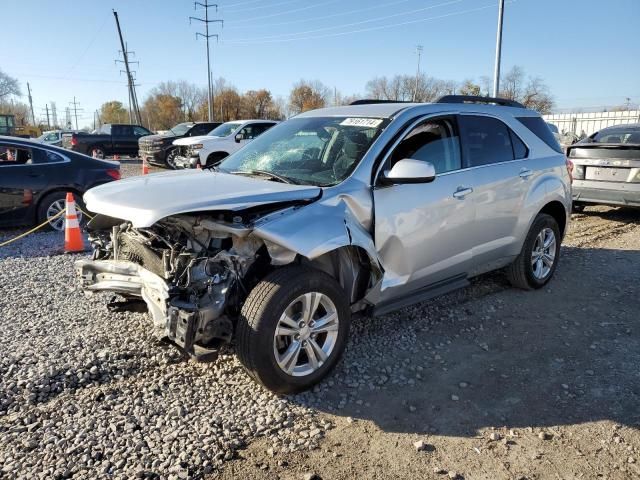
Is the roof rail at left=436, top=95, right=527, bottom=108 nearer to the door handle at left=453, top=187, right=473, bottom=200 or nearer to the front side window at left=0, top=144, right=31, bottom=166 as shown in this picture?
the door handle at left=453, top=187, right=473, bottom=200

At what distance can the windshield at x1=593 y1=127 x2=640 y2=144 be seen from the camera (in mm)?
8781

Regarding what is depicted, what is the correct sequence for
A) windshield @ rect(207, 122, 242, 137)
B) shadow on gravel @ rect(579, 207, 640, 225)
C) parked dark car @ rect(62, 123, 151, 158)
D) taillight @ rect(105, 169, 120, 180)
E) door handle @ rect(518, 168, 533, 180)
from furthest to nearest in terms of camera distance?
1. parked dark car @ rect(62, 123, 151, 158)
2. windshield @ rect(207, 122, 242, 137)
3. shadow on gravel @ rect(579, 207, 640, 225)
4. taillight @ rect(105, 169, 120, 180)
5. door handle @ rect(518, 168, 533, 180)

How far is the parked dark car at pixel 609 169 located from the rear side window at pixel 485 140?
4.37m

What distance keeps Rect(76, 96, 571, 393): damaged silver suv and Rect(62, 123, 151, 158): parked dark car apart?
20.7 m

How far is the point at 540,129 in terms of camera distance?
5.40 meters

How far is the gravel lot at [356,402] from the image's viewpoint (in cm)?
272

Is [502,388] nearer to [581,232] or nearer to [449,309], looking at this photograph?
[449,309]

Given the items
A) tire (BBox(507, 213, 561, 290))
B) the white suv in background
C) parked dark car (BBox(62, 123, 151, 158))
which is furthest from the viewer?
parked dark car (BBox(62, 123, 151, 158))

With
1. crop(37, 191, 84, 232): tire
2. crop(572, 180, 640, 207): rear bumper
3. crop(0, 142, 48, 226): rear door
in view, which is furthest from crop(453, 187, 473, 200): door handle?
crop(0, 142, 48, 226): rear door

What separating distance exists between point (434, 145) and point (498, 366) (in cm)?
183

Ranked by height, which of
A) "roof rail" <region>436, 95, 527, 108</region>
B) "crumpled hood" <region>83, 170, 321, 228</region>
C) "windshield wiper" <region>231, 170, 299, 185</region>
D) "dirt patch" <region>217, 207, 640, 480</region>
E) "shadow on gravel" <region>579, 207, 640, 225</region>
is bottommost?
"dirt patch" <region>217, 207, 640, 480</region>

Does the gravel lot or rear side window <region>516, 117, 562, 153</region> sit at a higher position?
rear side window <region>516, 117, 562, 153</region>

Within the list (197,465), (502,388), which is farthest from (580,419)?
(197,465)

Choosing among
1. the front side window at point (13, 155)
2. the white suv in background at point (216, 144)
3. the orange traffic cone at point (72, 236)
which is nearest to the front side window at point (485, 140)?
the orange traffic cone at point (72, 236)
